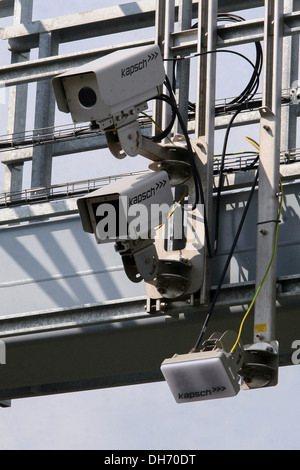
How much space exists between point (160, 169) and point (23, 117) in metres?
5.60

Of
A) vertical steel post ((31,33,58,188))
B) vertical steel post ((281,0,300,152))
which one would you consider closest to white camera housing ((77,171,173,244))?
vertical steel post ((281,0,300,152))

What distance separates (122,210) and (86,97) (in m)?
0.72

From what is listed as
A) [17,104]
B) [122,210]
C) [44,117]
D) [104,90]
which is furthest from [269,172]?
[17,104]

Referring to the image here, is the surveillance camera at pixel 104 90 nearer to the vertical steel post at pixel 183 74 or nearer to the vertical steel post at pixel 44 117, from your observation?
the vertical steel post at pixel 183 74

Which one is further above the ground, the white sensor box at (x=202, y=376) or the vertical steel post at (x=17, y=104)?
the vertical steel post at (x=17, y=104)

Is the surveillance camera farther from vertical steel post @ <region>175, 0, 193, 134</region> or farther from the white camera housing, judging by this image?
vertical steel post @ <region>175, 0, 193, 134</region>

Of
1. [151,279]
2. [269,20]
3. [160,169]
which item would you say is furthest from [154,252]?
[269,20]

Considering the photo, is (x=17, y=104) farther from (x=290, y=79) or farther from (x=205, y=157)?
(x=205, y=157)

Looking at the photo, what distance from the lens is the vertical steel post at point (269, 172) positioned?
7.07 m

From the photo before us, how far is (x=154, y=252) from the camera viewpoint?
712 centimetres

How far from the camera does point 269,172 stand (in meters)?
7.43

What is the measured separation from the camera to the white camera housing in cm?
662

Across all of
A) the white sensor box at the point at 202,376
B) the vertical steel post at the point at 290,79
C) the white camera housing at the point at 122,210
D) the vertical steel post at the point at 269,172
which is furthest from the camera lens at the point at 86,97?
the vertical steel post at the point at 290,79

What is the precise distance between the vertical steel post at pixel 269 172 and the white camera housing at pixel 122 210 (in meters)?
0.79
